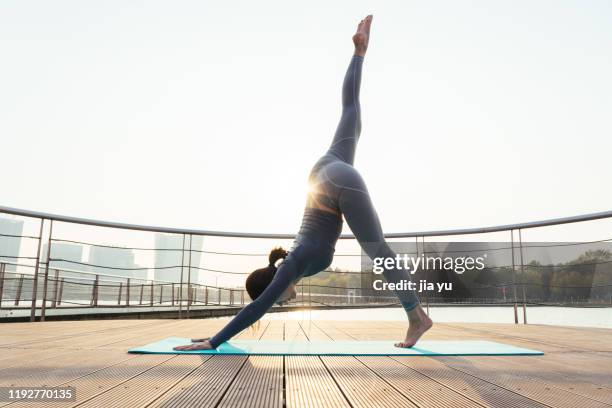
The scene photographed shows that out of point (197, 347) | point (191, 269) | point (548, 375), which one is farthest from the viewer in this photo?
point (191, 269)

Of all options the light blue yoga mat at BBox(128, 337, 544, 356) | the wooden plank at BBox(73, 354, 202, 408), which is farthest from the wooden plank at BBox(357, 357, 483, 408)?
the wooden plank at BBox(73, 354, 202, 408)

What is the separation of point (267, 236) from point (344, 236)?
0.87 meters

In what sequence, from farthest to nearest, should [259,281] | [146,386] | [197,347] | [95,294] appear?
[95,294]
[259,281]
[197,347]
[146,386]

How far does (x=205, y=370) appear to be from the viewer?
4.94 ft

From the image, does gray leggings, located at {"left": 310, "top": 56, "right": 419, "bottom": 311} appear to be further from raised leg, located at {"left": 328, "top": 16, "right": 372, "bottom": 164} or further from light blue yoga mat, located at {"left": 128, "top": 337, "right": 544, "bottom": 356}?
light blue yoga mat, located at {"left": 128, "top": 337, "right": 544, "bottom": 356}

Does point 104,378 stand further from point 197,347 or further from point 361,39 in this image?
point 361,39

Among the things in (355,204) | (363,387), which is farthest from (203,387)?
(355,204)

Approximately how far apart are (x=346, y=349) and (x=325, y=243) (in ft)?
1.67

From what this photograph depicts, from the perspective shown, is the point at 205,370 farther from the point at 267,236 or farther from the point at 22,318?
the point at 22,318

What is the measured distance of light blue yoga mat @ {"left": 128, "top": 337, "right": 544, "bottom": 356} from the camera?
6.37 ft

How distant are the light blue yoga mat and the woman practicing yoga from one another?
0.10 meters

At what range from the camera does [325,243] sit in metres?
2.19

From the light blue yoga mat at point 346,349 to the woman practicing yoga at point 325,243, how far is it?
0.10 m

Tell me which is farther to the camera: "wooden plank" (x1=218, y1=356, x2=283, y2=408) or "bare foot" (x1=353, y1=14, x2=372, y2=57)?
"bare foot" (x1=353, y1=14, x2=372, y2=57)
